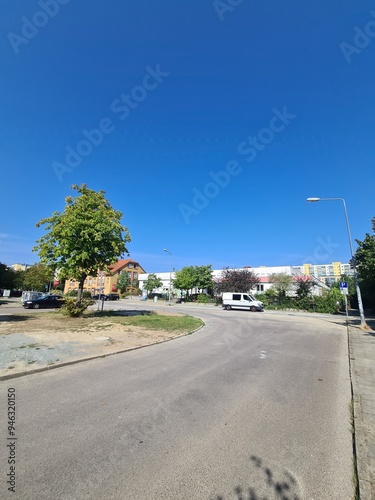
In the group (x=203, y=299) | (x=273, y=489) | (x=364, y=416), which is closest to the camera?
(x=273, y=489)

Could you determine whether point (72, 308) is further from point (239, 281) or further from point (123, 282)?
point (123, 282)

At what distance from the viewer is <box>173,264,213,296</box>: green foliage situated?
5140 cm

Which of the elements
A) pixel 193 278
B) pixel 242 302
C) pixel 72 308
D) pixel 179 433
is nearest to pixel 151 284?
pixel 193 278

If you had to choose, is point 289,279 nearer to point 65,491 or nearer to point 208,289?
point 208,289

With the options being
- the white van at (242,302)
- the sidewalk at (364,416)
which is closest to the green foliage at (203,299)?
the white van at (242,302)

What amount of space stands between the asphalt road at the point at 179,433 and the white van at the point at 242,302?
2393 cm

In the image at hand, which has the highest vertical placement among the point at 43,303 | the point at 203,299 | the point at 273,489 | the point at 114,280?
the point at 114,280

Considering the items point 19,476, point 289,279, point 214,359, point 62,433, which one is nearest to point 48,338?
point 214,359

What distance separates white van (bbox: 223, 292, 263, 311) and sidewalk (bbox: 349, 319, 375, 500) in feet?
70.0

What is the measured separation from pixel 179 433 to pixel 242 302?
92.6ft

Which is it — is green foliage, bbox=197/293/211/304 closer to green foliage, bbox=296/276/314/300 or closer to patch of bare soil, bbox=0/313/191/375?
green foliage, bbox=296/276/314/300

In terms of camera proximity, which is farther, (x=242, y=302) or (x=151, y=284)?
(x=151, y=284)

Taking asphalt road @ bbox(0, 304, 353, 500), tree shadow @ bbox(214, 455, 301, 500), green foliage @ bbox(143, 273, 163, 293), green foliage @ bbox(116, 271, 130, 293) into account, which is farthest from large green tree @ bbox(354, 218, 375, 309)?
green foliage @ bbox(116, 271, 130, 293)

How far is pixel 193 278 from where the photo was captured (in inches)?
2019
